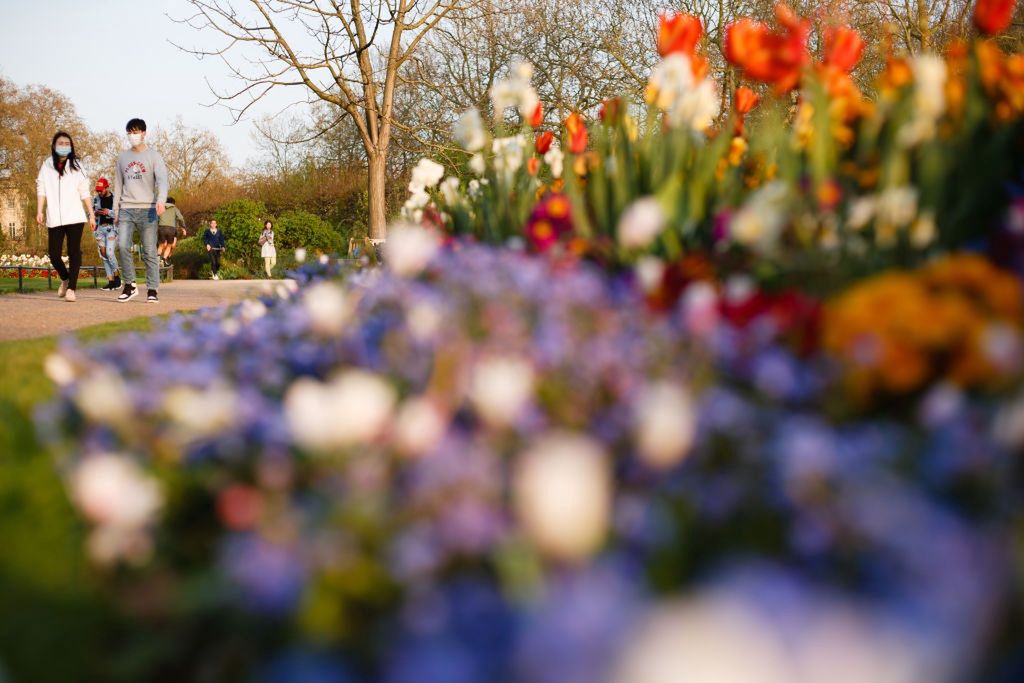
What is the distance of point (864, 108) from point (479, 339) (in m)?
1.88

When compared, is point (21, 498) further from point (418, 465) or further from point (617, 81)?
point (617, 81)

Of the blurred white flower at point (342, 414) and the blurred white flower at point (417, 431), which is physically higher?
the blurred white flower at point (342, 414)

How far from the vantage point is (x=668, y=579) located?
47.8 inches

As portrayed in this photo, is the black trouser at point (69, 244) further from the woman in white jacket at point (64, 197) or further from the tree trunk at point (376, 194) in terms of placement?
the tree trunk at point (376, 194)

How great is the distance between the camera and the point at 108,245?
1244cm

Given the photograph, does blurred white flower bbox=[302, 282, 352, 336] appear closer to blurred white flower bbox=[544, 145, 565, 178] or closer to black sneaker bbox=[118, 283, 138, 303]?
blurred white flower bbox=[544, 145, 565, 178]

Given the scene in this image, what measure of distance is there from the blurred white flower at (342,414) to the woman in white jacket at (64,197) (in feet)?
29.0

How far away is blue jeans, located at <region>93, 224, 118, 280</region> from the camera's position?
1223cm

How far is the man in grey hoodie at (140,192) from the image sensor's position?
847cm

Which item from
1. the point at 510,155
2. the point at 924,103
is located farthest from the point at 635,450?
the point at 510,155

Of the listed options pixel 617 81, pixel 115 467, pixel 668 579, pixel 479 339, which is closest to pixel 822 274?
pixel 479 339

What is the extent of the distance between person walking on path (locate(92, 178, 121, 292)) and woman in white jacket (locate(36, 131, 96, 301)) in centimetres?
235

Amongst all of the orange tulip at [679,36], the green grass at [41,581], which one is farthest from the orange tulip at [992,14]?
the green grass at [41,581]

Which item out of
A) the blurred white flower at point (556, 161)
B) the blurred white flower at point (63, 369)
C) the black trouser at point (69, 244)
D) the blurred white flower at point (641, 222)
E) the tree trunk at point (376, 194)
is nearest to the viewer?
the blurred white flower at point (641, 222)
